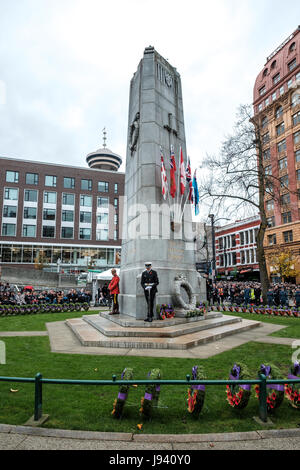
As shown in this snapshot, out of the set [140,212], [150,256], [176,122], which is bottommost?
[150,256]

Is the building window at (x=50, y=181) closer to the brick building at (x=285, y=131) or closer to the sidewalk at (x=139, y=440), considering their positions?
the brick building at (x=285, y=131)

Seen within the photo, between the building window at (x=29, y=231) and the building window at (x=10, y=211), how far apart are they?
291cm

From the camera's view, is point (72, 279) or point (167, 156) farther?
point (72, 279)

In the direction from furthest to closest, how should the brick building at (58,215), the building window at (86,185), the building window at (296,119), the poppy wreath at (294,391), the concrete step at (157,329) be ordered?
1. the building window at (86,185)
2. the brick building at (58,215)
3. the building window at (296,119)
4. the concrete step at (157,329)
5. the poppy wreath at (294,391)

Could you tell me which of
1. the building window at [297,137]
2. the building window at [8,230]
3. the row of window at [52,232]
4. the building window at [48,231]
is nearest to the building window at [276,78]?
the building window at [297,137]

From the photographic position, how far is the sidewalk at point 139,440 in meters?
3.04

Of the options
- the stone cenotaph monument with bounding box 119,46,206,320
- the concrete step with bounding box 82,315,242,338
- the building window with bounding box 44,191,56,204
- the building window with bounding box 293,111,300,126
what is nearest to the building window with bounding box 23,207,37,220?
the building window with bounding box 44,191,56,204

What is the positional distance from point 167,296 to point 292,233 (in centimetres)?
3956

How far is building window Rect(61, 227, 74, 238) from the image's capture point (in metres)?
57.8

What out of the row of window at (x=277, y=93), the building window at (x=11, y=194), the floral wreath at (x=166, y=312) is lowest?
the floral wreath at (x=166, y=312)

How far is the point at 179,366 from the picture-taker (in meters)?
6.08

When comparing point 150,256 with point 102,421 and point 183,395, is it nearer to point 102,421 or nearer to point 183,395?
point 183,395

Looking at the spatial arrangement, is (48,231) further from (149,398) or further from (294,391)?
(294,391)

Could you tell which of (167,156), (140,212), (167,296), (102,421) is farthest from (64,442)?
(167,156)
